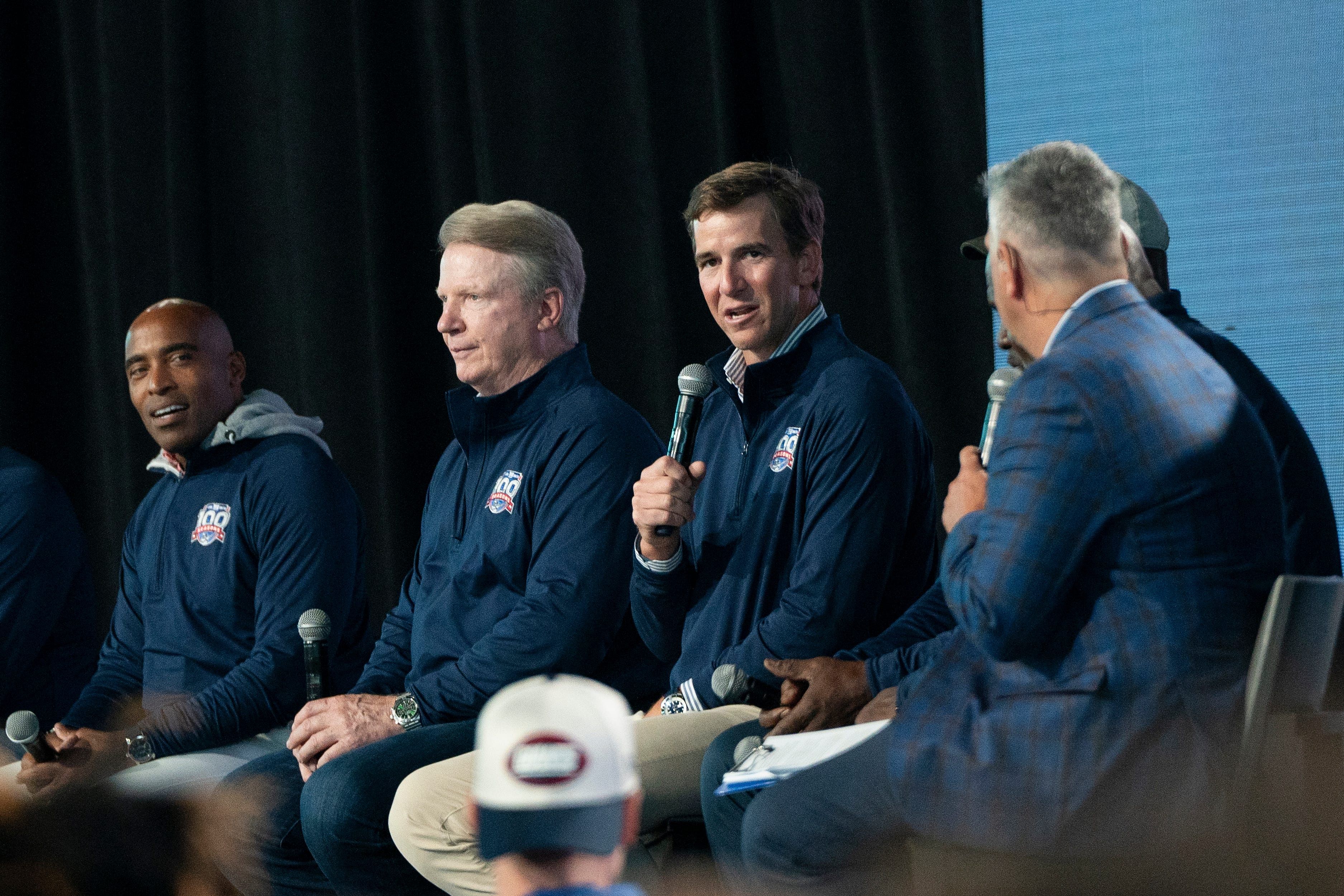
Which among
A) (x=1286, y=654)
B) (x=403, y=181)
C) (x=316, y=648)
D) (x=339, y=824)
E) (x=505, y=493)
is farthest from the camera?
(x=403, y=181)

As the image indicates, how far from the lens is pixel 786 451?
2279mm

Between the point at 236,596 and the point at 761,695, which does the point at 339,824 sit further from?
the point at 236,596

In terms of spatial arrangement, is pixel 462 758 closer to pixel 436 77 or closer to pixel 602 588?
Result: pixel 602 588

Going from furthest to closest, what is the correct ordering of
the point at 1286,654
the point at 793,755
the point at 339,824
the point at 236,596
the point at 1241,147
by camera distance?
1. the point at 236,596
2. the point at 1241,147
3. the point at 339,824
4. the point at 793,755
5. the point at 1286,654

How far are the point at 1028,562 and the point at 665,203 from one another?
203 cm

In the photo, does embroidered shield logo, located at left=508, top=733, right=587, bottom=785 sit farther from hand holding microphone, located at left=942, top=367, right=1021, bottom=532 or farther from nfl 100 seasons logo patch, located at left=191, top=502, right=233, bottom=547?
nfl 100 seasons logo patch, located at left=191, top=502, right=233, bottom=547

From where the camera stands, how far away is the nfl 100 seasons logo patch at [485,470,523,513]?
2521mm

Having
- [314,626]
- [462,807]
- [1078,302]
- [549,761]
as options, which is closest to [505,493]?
[314,626]

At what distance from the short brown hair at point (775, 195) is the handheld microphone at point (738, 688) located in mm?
782

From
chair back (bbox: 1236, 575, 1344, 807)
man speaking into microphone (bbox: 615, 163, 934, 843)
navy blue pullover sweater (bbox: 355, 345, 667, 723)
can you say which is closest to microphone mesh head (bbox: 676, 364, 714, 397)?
man speaking into microphone (bbox: 615, 163, 934, 843)

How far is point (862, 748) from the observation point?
1656 mm

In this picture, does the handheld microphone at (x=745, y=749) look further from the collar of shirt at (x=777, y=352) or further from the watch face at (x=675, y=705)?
the collar of shirt at (x=777, y=352)

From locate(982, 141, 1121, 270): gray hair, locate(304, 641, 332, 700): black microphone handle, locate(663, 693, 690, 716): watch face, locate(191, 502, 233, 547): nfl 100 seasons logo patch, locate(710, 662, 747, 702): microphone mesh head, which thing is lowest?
locate(663, 693, 690, 716): watch face

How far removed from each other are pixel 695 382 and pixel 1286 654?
37.8 inches
